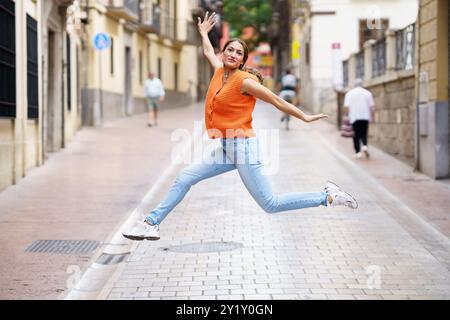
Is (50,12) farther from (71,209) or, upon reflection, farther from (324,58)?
(324,58)

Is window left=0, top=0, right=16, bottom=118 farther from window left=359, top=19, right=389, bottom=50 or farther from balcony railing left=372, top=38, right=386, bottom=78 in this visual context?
window left=359, top=19, right=389, bottom=50

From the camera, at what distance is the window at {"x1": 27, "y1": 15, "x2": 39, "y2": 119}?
1439cm

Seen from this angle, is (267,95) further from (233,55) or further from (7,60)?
(7,60)

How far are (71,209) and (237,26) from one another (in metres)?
52.9

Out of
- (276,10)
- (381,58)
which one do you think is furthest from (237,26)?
(381,58)

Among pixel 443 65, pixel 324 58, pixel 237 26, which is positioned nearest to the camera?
pixel 443 65

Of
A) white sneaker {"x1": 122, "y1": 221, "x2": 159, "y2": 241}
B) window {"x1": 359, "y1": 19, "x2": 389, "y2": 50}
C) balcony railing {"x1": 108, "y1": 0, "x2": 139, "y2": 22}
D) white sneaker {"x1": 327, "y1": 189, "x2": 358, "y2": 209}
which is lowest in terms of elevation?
white sneaker {"x1": 122, "y1": 221, "x2": 159, "y2": 241}

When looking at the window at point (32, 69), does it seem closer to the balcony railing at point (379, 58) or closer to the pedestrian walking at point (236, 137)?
the pedestrian walking at point (236, 137)

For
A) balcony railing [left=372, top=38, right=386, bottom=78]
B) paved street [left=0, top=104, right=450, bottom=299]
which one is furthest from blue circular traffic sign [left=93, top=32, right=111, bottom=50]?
paved street [left=0, top=104, right=450, bottom=299]

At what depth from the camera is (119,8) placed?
1163 inches

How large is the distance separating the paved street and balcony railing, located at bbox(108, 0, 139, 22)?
47.7 feet

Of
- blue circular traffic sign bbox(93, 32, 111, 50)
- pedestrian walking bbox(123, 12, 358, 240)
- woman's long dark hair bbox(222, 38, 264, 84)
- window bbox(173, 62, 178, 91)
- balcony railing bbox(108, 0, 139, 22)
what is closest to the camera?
pedestrian walking bbox(123, 12, 358, 240)

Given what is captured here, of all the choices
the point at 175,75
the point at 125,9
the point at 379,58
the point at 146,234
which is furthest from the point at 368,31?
the point at 146,234

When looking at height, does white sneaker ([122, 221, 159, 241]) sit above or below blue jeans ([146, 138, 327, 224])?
below
